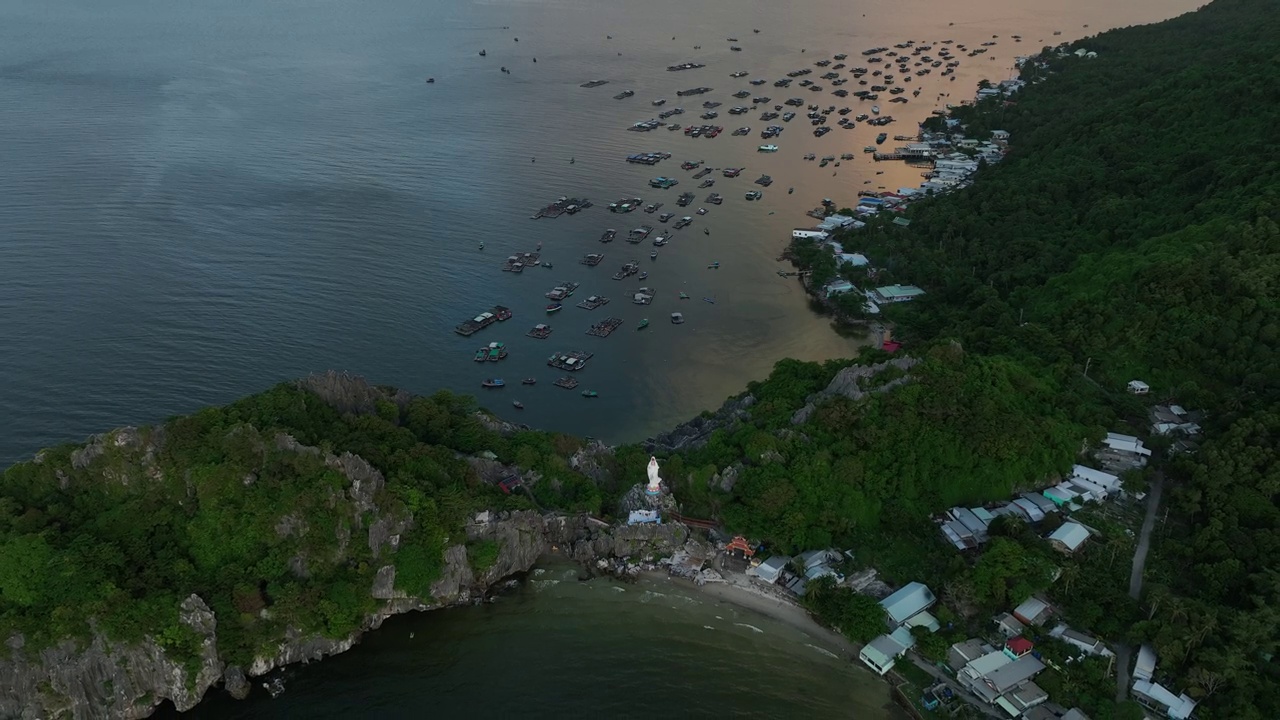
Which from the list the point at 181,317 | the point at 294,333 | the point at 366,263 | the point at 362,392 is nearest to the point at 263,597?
the point at 362,392

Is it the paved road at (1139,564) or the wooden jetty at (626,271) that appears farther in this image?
the wooden jetty at (626,271)

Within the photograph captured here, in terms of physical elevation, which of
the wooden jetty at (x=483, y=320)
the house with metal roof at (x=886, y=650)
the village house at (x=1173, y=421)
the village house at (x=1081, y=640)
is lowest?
the wooden jetty at (x=483, y=320)

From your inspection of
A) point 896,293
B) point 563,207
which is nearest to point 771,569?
point 896,293

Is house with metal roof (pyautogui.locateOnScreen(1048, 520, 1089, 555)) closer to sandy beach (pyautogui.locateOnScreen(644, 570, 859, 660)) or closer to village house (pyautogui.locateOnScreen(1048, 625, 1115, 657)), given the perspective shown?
village house (pyautogui.locateOnScreen(1048, 625, 1115, 657))

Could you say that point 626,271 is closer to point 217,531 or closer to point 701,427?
point 701,427

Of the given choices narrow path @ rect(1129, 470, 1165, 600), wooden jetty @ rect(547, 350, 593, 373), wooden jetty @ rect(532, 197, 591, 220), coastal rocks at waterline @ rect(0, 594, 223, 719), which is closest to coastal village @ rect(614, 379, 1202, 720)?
narrow path @ rect(1129, 470, 1165, 600)

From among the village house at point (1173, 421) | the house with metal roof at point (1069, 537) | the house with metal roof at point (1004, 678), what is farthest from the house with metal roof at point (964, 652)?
the village house at point (1173, 421)

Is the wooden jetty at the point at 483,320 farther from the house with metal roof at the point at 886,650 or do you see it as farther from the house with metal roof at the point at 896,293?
the house with metal roof at the point at 886,650
